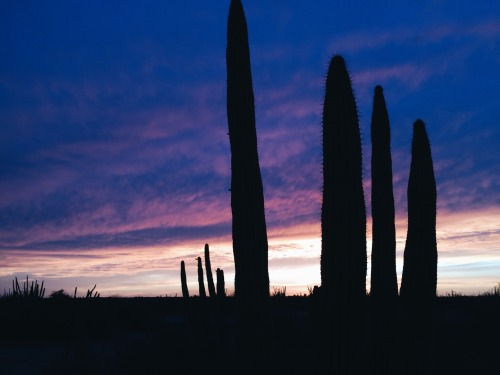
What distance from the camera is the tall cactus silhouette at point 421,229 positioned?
589cm

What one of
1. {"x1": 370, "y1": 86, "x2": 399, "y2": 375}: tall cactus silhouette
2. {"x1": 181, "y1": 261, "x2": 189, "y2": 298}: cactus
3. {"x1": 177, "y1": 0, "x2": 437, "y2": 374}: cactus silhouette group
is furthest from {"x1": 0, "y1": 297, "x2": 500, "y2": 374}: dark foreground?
{"x1": 181, "y1": 261, "x2": 189, "y2": 298}: cactus

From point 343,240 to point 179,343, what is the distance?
37.2 feet

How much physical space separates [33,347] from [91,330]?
8.55ft

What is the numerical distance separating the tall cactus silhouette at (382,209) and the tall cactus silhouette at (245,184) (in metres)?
1.48

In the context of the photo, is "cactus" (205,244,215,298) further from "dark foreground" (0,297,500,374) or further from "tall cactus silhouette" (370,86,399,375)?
"tall cactus silhouette" (370,86,399,375)

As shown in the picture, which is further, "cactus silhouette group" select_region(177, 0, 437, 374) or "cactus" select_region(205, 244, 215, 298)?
"cactus" select_region(205, 244, 215, 298)

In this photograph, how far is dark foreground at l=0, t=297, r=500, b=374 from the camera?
9281 millimetres

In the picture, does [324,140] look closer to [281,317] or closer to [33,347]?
[281,317]

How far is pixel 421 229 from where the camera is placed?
5.93m

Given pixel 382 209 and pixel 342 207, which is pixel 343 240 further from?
pixel 382 209

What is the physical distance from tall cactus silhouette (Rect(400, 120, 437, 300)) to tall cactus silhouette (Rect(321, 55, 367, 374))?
1820 mm

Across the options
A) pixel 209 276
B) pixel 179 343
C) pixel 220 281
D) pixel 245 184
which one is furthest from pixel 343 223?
pixel 179 343

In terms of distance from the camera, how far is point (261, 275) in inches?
231

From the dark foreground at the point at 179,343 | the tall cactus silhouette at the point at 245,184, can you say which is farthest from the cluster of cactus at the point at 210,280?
the tall cactus silhouette at the point at 245,184
